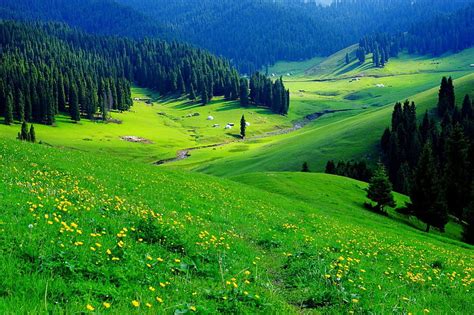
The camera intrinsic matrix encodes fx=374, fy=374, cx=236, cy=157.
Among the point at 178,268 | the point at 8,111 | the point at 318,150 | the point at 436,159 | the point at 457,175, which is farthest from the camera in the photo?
the point at 8,111

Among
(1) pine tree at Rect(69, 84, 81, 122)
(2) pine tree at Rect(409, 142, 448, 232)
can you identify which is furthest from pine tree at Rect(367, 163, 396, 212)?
(1) pine tree at Rect(69, 84, 81, 122)

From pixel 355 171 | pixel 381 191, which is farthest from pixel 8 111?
pixel 381 191

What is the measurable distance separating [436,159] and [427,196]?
33.9 metres

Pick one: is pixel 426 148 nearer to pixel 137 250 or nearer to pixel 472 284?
pixel 472 284

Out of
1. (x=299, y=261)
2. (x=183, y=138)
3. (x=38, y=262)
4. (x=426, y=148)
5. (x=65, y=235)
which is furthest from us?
(x=183, y=138)

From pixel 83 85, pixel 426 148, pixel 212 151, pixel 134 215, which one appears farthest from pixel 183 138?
pixel 134 215

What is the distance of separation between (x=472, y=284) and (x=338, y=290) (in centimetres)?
887

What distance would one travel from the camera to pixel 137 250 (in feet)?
37.8

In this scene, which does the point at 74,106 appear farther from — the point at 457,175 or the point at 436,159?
the point at 457,175

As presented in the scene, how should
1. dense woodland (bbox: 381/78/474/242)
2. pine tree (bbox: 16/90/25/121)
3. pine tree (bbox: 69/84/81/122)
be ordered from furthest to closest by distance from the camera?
pine tree (bbox: 69/84/81/122), pine tree (bbox: 16/90/25/121), dense woodland (bbox: 381/78/474/242)

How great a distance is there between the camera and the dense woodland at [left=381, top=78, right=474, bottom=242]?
2478 inches

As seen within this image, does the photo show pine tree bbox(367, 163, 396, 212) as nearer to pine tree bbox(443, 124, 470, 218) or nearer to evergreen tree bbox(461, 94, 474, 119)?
pine tree bbox(443, 124, 470, 218)

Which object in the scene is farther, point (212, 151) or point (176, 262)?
point (212, 151)

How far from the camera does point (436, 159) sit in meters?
91.0
